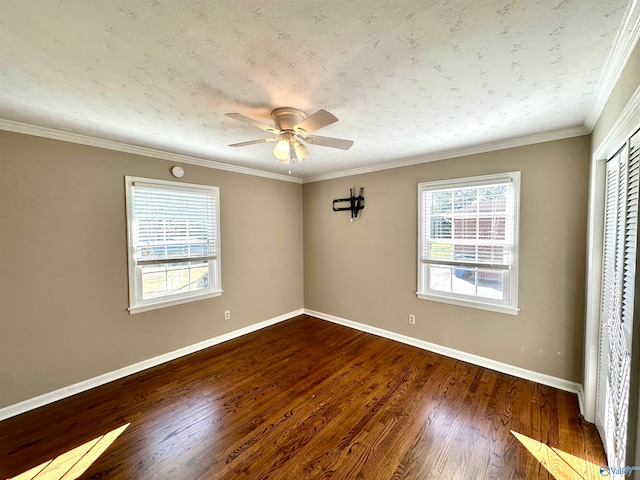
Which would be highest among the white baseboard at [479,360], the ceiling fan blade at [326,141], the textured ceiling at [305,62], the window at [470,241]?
the textured ceiling at [305,62]

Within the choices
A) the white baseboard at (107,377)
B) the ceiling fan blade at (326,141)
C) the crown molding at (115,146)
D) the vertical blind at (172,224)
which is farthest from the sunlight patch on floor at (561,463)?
the crown molding at (115,146)

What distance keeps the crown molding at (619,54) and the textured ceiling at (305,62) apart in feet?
0.10

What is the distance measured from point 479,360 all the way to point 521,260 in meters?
1.20

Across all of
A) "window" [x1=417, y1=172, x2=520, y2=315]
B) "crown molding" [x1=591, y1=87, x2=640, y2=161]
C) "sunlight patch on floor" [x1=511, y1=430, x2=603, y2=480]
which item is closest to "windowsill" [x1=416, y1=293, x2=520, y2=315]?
"window" [x1=417, y1=172, x2=520, y2=315]

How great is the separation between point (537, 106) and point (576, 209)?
1.10m

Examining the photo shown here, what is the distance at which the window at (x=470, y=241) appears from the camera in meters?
2.74

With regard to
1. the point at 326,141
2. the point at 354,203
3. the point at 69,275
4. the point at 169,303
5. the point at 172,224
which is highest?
the point at 326,141

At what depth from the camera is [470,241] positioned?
299 cm

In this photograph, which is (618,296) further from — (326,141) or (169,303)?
(169,303)

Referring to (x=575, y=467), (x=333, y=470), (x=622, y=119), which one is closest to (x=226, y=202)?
(x=333, y=470)

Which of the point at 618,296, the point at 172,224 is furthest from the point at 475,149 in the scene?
the point at 172,224

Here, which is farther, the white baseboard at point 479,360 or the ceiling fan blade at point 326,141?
the white baseboard at point 479,360

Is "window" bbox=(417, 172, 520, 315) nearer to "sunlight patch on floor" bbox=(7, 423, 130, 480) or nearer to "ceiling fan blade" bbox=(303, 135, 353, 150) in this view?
"ceiling fan blade" bbox=(303, 135, 353, 150)

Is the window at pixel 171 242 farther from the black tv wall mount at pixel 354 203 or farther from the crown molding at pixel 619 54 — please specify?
the crown molding at pixel 619 54
